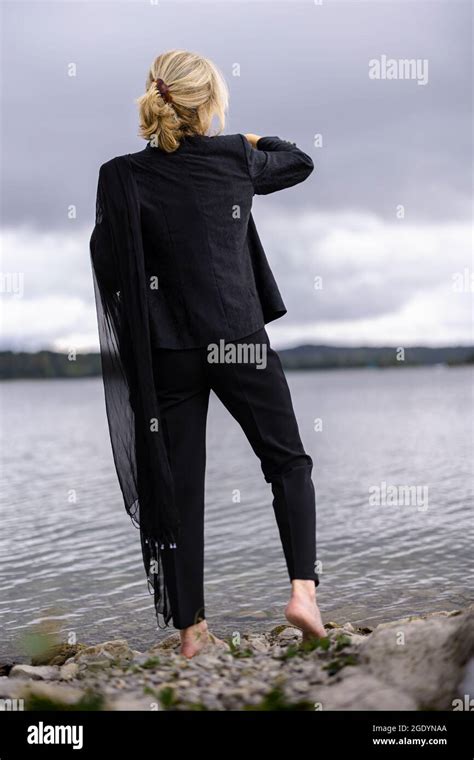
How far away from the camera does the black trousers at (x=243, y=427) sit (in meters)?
4.12

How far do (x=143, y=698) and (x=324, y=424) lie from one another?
30.1m

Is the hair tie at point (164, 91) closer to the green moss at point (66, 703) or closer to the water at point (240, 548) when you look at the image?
the green moss at point (66, 703)

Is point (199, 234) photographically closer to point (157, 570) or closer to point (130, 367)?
point (130, 367)

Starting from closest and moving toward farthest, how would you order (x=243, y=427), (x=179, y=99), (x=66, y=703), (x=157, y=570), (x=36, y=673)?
(x=66, y=703) < (x=179, y=99) < (x=243, y=427) < (x=157, y=570) < (x=36, y=673)

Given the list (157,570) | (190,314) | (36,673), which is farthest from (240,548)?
(190,314)

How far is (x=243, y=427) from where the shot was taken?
4.20 m

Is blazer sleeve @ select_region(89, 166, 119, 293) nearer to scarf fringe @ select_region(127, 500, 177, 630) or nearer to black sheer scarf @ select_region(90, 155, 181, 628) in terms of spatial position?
black sheer scarf @ select_region(90, 155, 181, 628)

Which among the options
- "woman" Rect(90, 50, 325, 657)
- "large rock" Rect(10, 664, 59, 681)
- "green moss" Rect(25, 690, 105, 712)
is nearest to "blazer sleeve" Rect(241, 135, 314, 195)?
"woman" Rect(90, 50, 325, 657)

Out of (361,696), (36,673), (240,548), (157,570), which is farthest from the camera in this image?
(240,548)

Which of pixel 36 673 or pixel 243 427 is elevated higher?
pixel 243 427

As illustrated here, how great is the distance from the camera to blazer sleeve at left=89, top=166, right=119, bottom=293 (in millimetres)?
4168

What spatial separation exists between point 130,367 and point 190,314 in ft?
1.33
